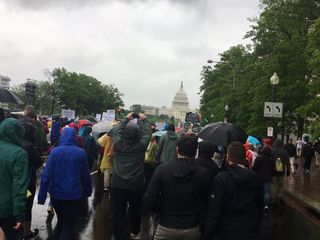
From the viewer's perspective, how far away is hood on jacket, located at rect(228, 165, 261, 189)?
4750mm

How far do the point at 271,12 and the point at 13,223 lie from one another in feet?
88.2

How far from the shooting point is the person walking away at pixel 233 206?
4.69m

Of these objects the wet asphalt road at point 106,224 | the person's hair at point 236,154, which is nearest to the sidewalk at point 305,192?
the wet asphalt road at point 106,224

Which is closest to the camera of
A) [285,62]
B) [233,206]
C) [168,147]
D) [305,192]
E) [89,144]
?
[233,206]

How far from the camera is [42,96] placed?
86125 millimetres

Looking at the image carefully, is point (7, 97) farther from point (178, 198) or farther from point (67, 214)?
point (178, 198)

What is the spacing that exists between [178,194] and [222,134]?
482 centimetres

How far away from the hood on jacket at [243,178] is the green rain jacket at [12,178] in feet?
7.02

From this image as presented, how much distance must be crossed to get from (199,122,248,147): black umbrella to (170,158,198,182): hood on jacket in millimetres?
4478

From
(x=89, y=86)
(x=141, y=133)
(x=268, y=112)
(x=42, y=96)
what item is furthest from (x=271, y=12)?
(x=89, y=86)

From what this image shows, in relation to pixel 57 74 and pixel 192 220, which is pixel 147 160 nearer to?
pixel 192 220

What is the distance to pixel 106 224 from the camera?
9.41m

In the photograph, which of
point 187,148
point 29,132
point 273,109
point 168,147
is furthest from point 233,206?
point 273,109

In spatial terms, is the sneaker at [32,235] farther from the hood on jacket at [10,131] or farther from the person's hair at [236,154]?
the person's hair at [236,154]
